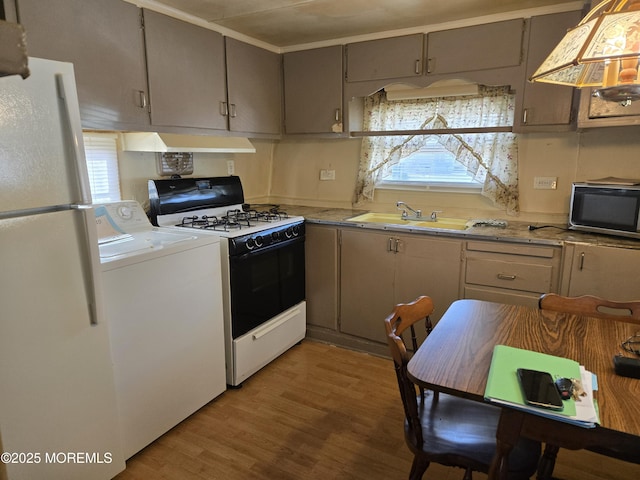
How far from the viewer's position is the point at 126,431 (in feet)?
6.25

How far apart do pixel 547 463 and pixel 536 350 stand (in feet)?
2.34

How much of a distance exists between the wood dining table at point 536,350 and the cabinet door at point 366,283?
3.73ft

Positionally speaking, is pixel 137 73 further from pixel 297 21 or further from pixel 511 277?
pixel 511 277

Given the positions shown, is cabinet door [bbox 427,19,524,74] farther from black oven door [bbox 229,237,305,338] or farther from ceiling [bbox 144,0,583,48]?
black oven door [bbox 229,237,305,338]

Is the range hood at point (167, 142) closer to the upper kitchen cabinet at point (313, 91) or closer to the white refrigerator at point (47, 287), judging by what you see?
the upper kitchen cabinet at point (313, 91)

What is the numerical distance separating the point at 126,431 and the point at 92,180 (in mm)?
1403

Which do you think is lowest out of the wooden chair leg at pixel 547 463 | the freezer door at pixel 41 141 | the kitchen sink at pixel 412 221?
the wooden chair leg at pixel 547 463

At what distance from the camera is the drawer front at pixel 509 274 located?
239 centimetres

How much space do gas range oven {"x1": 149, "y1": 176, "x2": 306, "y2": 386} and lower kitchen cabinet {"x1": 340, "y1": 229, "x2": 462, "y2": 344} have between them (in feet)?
1.19

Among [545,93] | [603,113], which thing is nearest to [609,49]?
[603,113]

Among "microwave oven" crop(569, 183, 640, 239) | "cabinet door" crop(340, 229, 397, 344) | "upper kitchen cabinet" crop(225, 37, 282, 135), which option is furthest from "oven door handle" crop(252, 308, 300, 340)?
"microwave oven" crop(569, 183, 640, 239)

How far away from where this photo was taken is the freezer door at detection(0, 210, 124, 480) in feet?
4.53

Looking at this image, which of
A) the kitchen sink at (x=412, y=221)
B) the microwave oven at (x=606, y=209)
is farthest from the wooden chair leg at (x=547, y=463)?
the kitchen sink at (x=412, y=221)

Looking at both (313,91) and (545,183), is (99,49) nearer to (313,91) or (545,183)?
(313,91)
